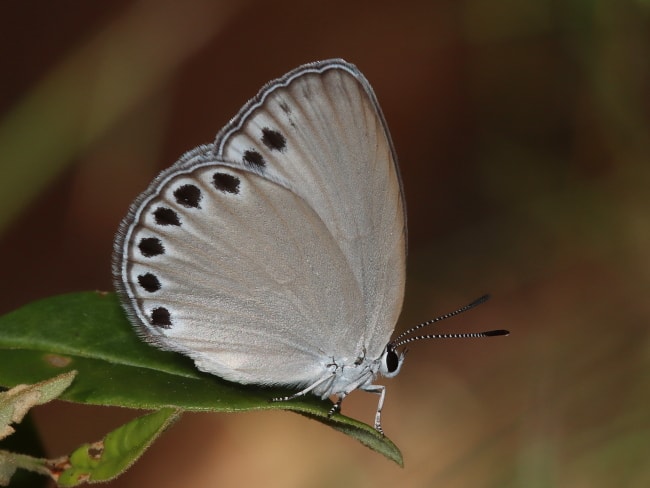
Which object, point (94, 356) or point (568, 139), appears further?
point (568, 139)

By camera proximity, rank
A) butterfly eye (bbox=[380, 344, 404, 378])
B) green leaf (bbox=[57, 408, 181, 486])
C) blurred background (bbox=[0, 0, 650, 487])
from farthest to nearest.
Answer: blurred background (bbox=[0, 0, 650, 487]) → butterfly eye (bbox=[380, 344, 404, 378]) → green leaf (bbox=[57, 408, 181, 486])

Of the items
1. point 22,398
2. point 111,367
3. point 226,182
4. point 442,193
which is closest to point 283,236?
point 226,182

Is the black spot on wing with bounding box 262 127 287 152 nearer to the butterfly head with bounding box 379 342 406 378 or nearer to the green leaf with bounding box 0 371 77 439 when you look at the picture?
the butterfly head with bounding box 379 342 406 378

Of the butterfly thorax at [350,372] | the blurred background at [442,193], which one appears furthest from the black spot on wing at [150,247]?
the blurred background at [442,193]

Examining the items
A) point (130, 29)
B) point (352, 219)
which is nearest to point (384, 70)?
point (130, 29)

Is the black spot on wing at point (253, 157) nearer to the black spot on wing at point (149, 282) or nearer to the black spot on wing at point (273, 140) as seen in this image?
the black spot on wing at point (273, 140)

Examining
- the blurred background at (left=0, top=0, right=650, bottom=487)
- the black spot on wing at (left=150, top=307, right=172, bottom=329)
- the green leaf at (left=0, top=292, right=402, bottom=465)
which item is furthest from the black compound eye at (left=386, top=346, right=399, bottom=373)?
the blurred background at (left=0, top=0, right=650, bottom=487)

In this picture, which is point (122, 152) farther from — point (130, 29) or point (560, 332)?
point (560, 332)

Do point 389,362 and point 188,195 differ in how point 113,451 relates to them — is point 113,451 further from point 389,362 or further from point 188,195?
point 389,362
